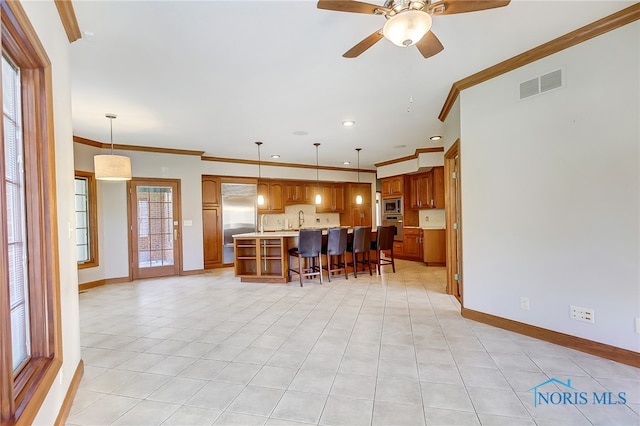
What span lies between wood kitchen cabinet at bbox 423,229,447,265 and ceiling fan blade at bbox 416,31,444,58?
209 inches

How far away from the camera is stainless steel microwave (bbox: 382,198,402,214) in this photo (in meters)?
7.89

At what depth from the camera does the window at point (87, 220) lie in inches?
211

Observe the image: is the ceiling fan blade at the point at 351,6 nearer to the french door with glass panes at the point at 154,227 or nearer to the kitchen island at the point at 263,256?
the kitchen island at the point at 263,256

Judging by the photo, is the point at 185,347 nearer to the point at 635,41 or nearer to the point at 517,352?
the point at 517,352

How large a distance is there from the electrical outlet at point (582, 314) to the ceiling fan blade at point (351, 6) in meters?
2.81

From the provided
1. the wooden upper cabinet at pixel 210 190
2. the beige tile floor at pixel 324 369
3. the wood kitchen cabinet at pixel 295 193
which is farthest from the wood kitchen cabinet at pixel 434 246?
the wooden upper cabinet at pixel 210 190

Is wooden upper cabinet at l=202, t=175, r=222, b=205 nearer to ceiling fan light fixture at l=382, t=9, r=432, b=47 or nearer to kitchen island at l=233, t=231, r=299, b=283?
kitchen island at l=233, t=231, r=299, b=283

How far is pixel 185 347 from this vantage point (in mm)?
2861

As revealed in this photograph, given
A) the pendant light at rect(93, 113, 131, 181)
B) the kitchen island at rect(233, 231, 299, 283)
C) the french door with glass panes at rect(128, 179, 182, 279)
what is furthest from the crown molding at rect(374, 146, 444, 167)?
the pendant light at rect(93, 113, 131, 181)

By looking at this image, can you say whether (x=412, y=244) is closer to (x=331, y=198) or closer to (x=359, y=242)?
(x=359, y=242)

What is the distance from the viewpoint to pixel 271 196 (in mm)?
7953

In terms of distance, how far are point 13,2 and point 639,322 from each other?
4.16 m

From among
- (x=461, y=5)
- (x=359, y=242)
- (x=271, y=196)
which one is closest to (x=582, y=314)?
(x=461, y=5)

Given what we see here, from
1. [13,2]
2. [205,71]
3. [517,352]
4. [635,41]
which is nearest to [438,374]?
[517,352]
